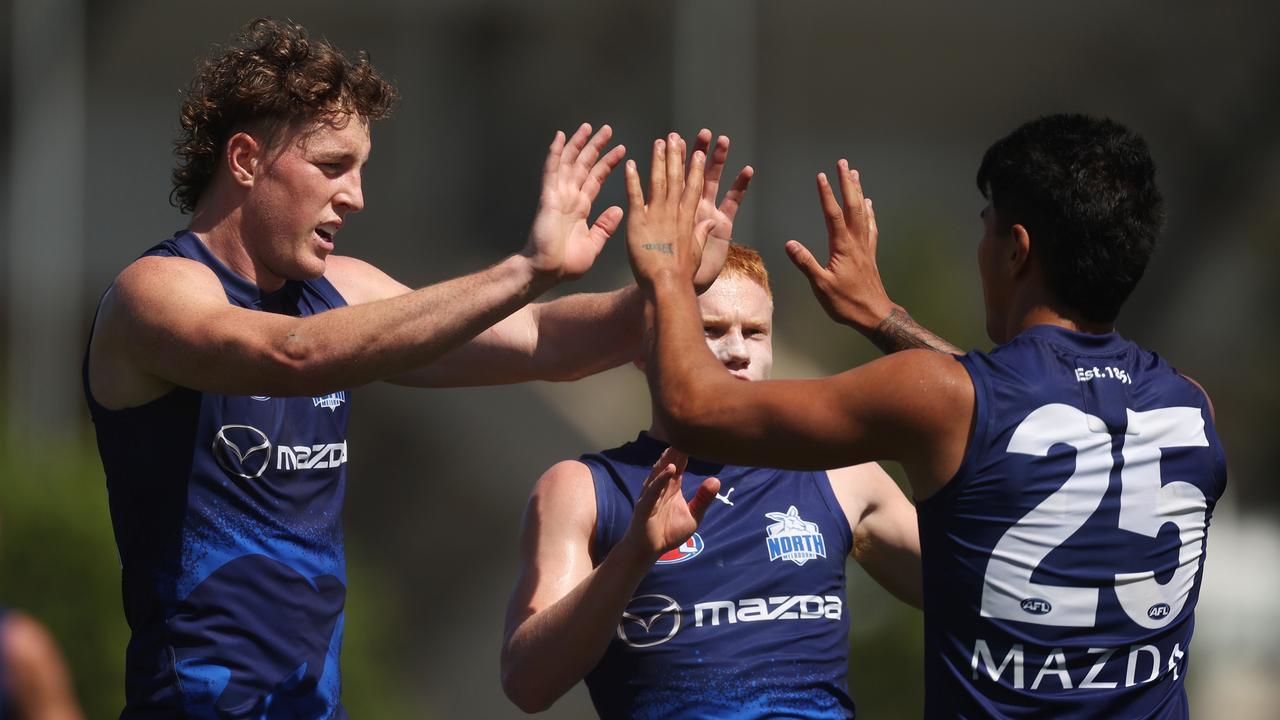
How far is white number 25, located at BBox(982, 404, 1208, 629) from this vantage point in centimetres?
300

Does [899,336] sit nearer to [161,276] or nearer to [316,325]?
[316,325]

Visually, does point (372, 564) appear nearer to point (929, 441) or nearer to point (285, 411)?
point (285, 411)

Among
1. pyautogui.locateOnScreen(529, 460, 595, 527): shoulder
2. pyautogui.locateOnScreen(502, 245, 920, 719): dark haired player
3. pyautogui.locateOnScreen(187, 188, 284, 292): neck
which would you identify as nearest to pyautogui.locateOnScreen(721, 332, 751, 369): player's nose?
pyautogui.locateOnScreen(502, 245, 920, 719): dark haired player

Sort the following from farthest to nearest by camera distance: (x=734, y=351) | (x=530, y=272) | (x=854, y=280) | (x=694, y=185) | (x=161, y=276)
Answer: (x=734, y=351), (x=854, y=280), (x=694, y=185), (x=161, y=276), (x=530, y=272)

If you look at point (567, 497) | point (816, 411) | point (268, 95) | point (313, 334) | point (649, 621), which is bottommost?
point (649, 621)

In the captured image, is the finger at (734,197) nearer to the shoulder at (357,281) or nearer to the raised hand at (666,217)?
the raised hand at (666,217)

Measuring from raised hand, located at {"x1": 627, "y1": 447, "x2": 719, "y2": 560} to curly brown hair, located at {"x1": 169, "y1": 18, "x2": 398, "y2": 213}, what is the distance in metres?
1.20

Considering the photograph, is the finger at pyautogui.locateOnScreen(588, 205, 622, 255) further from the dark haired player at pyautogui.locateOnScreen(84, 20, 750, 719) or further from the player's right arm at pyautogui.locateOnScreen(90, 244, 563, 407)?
the player's right arm at pyautogui.locateOnScreen(90, 244, 563, 407)

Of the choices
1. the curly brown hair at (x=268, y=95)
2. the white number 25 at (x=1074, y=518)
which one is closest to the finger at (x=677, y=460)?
the white number 25 at (x=1074, y=518)

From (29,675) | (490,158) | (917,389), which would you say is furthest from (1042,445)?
(490,158)

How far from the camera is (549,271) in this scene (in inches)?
125

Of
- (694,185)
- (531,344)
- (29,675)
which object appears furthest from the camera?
(531,344)

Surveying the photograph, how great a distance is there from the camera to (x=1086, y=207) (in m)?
3.07

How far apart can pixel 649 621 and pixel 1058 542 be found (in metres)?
1.11
